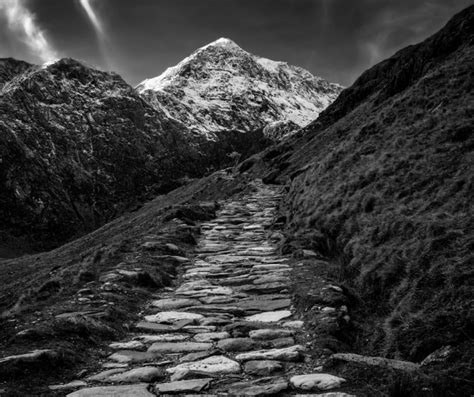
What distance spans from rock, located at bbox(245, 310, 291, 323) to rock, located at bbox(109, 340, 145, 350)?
7.34ft

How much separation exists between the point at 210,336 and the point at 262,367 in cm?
182

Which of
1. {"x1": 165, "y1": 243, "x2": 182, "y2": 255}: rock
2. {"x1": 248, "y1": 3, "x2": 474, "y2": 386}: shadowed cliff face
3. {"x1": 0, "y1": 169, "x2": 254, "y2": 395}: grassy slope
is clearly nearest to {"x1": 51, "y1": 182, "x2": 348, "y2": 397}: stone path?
{"x1": 0, "y1": 169, "x2": 254, "y2": 395}: grassy slope

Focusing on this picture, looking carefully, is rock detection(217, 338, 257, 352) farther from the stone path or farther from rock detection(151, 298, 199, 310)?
rock detection(151, 298, 199, 310)

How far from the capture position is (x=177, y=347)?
701 cm

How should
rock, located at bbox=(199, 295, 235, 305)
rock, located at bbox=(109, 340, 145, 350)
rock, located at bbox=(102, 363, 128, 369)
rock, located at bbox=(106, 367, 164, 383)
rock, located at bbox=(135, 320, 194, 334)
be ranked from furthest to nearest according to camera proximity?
1. rock, located at bbox=(199, 295, 235, 305)
2. rock, located at bbox=(135, 320, 194, 334)
3. rock, located at bbox=(109, 340, 145, 350)
4. rock, located at bbox=(102, 363, 128, 369)
5. rock, located at bbox=(106, 367, 164, 383)

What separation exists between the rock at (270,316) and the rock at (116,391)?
3309 mm

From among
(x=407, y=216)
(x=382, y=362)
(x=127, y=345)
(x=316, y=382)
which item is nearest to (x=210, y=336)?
(x=127, y=345)

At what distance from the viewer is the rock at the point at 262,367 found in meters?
5.78

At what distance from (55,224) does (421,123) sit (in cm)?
18329

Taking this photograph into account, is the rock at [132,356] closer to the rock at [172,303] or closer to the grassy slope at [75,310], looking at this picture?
the grassy slope at [75,310]

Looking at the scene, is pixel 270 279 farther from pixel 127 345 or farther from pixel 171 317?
pixel 127 345

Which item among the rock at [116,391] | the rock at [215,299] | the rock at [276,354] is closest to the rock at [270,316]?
the rock at [215,299]

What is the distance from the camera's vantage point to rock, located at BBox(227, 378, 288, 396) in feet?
16.6

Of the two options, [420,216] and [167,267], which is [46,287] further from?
[420,216]
